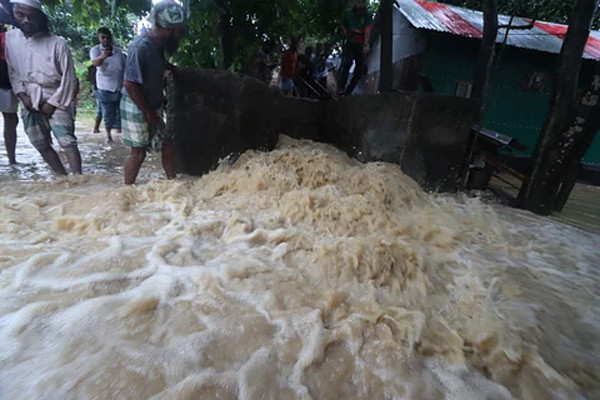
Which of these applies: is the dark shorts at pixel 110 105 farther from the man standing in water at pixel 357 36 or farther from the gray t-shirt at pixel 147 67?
the man standing in water at pixel 357 36

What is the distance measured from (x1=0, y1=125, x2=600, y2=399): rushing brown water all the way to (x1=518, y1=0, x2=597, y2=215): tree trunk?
1057 mm

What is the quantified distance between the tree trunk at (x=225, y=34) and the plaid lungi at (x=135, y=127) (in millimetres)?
2915

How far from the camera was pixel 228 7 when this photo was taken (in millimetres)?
5926

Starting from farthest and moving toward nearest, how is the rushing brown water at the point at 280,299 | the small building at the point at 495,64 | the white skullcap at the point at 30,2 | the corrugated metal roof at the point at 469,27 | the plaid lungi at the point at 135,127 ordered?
1. the small building at the point at 495,64
2. the corrugated metal roof at the point at 469,27
3. the plaid lungi at the point at 135,127
4. the white skullcap at the point at 30,2
5. the rushing brown water at the point at 280,299

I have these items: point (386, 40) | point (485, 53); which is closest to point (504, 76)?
point (485, 53)

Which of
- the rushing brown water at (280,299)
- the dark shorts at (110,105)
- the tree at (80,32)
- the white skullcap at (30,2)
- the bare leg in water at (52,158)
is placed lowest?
the rushing brown water at (280,299)

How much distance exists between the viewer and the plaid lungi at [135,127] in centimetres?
374

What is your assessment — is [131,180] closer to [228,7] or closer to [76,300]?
[76,300]

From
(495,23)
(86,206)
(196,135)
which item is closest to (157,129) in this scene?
(196,135)

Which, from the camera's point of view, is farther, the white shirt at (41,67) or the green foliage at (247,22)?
the green foliage at (247,22)

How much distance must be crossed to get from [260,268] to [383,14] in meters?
6.02

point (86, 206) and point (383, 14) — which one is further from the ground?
point (383, 14)

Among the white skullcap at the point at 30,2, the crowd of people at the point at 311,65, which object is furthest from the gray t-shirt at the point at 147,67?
the crowd of people at the point at 311,65

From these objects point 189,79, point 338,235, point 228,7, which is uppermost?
point 228,7
